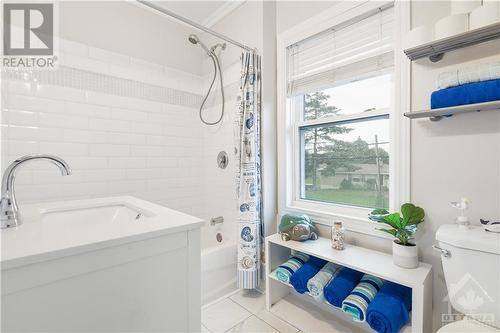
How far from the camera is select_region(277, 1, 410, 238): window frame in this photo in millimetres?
1355

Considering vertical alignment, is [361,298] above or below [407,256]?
below

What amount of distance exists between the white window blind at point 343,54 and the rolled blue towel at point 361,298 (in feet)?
4.23

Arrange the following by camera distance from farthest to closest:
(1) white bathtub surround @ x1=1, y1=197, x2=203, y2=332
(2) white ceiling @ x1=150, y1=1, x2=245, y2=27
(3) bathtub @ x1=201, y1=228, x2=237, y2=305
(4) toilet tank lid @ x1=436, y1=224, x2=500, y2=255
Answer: (2) white ceiling @ x1=150, y1=1, x2=245, y2=27 → (3) bathtub @ x1=201, y1=228, x2=237, y2=305 → (4) toilet tank lid @ x1=436, y1=224, x2=500, y2=255 → (1) white bathtub surround @ x1=1, y1=197, x2=203, y2=332

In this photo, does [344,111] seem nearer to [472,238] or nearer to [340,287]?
[472,238]

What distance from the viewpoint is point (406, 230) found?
4.07ft

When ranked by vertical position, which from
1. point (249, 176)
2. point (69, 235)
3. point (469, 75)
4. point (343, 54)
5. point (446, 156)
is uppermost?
point (343, 54)

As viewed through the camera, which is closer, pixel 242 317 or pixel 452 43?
pixel 452 43

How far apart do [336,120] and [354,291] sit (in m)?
1.12

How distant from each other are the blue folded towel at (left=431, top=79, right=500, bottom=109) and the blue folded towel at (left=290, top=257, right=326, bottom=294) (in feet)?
3.77

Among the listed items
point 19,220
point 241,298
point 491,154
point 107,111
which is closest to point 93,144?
point 107,111

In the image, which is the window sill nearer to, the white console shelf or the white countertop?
the white console shelf

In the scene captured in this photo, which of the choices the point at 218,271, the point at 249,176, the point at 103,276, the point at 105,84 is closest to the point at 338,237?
the point at 249,176

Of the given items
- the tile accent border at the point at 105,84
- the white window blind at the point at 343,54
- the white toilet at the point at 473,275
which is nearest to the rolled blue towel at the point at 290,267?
the white toilet at the point at 473,275

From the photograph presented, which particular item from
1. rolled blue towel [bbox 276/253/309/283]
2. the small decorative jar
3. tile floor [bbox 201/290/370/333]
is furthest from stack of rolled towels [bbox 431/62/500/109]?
tile floor [bbox 201/290/370/333]
